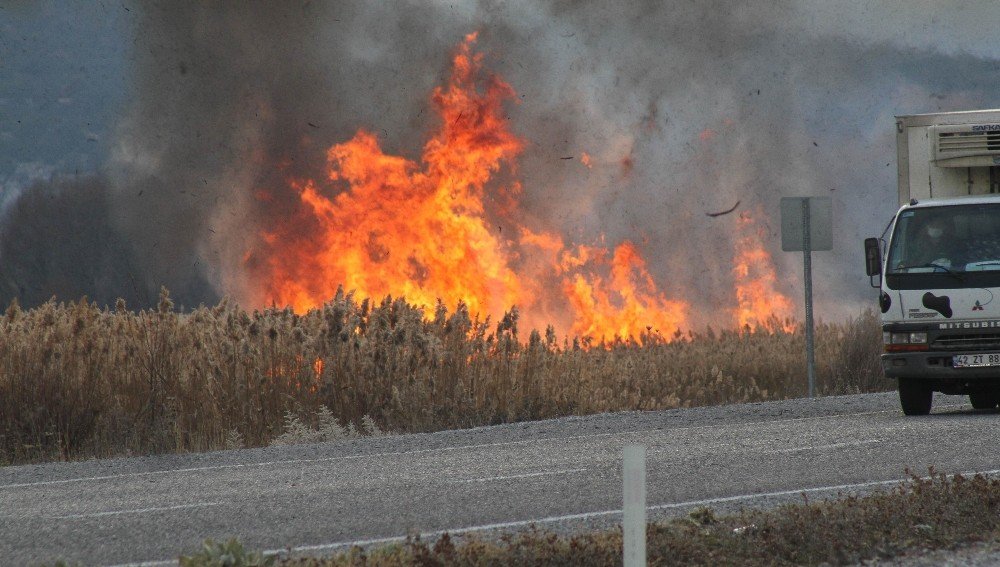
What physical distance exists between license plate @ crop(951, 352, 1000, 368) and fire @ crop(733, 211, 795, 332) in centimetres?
1696

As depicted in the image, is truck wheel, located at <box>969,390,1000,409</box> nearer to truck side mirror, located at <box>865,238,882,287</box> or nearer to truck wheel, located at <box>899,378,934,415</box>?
truck wheel, located at <box>899,378,934,415</box>

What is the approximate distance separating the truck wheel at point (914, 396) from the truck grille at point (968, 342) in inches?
29.3

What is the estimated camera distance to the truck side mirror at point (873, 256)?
16359 millimetres

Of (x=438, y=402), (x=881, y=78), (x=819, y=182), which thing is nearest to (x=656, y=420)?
(x=438, y=402)

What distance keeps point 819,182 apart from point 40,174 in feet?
119

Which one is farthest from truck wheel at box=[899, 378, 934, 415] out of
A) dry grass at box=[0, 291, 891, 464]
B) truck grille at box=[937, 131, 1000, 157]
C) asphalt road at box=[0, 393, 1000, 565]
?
dry grass at box=[0, 291, 891, 464]

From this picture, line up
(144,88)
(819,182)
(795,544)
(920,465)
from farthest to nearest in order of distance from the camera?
(819,182) → (144,88) → (920,465) → (795,544)

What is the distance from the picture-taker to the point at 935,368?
1653 centimetres

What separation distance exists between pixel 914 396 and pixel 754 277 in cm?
3169

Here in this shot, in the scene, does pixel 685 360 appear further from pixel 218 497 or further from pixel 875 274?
pixel 218 497

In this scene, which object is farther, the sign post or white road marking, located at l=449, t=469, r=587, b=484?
the sign post

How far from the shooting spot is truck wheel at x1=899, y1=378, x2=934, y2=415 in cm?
1722

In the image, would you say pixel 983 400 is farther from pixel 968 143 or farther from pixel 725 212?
pixel 725 212

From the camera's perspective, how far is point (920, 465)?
12.5 metres
